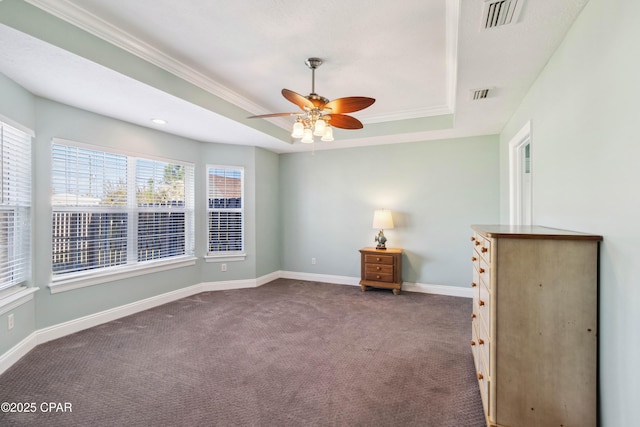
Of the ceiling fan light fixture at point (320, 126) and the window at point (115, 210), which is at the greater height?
the ceiling fan light fixture at point (320, 126)

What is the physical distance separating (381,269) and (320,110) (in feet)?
9.05

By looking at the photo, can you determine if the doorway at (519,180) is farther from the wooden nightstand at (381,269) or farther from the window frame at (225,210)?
the window frame at (225,210)

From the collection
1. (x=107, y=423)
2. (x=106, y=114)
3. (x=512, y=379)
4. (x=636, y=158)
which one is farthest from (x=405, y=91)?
(x=107, y=423)

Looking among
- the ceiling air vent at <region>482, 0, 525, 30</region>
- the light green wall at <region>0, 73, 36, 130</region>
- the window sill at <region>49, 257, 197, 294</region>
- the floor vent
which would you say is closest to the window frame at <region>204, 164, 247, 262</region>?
the window sill at <region>49, 257, 197, 294</region>

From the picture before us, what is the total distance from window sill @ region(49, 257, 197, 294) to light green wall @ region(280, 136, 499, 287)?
1999 mm

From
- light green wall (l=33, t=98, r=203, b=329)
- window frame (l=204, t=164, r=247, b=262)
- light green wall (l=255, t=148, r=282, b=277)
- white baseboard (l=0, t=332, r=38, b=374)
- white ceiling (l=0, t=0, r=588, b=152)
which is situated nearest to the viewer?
white ceiling (l=0, t=0, r=588, b=152)

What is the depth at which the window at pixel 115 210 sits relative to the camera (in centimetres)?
315

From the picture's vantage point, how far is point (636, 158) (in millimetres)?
1178

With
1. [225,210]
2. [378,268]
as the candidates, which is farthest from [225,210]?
[378,268]

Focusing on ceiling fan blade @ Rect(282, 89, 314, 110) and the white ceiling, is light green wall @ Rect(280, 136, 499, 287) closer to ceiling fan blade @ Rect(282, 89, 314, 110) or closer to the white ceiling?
the white ceiling

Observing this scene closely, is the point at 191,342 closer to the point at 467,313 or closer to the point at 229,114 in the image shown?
the point at 229,114

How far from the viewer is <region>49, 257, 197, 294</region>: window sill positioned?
3066 mm

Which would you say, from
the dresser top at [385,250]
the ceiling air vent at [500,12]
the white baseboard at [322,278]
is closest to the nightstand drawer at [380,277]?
the dresser top at [385,250]

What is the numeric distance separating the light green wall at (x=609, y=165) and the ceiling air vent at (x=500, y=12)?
0.35 meters
